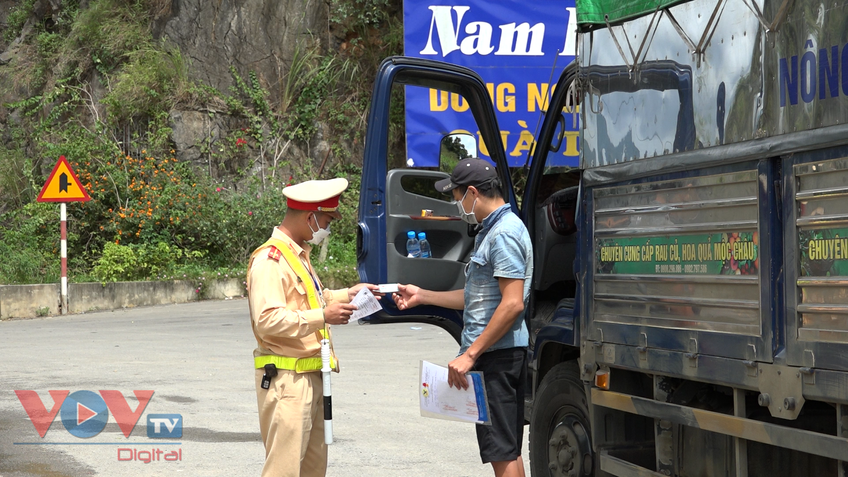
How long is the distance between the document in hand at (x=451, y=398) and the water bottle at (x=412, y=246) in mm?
1311

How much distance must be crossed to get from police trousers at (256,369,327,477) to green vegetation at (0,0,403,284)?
46.5 feet

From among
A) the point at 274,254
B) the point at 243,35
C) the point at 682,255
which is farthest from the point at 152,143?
the point at 682,255

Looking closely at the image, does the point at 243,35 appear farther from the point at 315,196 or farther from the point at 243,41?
the point at 315,196

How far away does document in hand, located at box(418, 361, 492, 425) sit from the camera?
14.0 feet

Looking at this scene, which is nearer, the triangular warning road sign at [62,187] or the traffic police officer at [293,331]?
the traffic police officer at [293,331]

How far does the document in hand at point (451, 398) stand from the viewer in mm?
4277

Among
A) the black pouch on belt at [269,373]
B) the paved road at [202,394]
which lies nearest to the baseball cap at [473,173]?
the black pouch on belt at [269,373]

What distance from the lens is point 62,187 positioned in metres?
16.5

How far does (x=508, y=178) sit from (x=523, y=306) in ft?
6.07

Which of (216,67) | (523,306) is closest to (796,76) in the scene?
(523,306)

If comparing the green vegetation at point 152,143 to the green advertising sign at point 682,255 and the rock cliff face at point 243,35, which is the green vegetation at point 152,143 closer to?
the rock cliff face at point 243,35

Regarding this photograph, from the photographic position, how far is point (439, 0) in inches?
567

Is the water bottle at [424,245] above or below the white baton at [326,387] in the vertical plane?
above

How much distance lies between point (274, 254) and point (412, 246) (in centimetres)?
186
